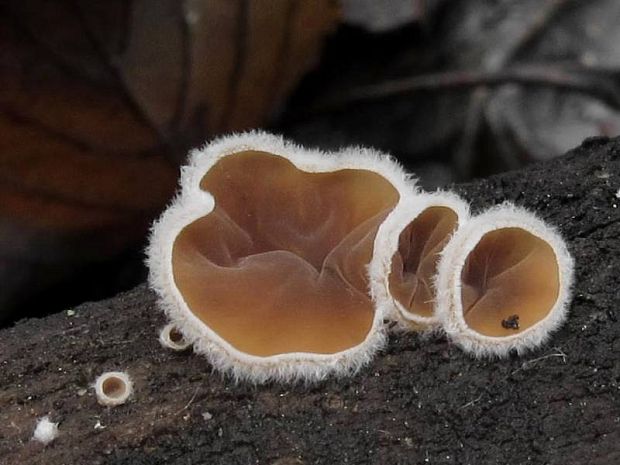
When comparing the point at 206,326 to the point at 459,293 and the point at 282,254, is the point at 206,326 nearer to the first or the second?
the point at 282,254

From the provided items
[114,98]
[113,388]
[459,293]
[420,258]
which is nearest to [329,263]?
[420,258]

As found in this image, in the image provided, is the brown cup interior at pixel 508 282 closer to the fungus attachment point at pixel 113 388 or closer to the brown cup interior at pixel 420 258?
the brown cup interior at pixel 420 258

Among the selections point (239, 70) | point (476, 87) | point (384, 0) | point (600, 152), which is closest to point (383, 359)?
point (600, 152)

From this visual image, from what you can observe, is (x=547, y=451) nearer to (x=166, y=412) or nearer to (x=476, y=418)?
(x=476, y=418)

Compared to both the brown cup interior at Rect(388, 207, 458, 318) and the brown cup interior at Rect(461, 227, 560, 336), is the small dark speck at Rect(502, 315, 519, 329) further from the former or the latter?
the brown cup interior at Rect(388, 207, 458, 318)

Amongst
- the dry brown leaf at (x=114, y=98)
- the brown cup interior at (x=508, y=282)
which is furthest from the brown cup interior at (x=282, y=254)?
the dry brown leaf at (x=114, y=98)

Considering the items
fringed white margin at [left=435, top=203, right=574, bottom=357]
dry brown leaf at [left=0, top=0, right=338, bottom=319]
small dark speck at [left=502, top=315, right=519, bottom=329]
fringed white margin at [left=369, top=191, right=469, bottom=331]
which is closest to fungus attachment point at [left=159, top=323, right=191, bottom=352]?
fringed white margin at [left=369, top=191, right=469, bottom=331]
